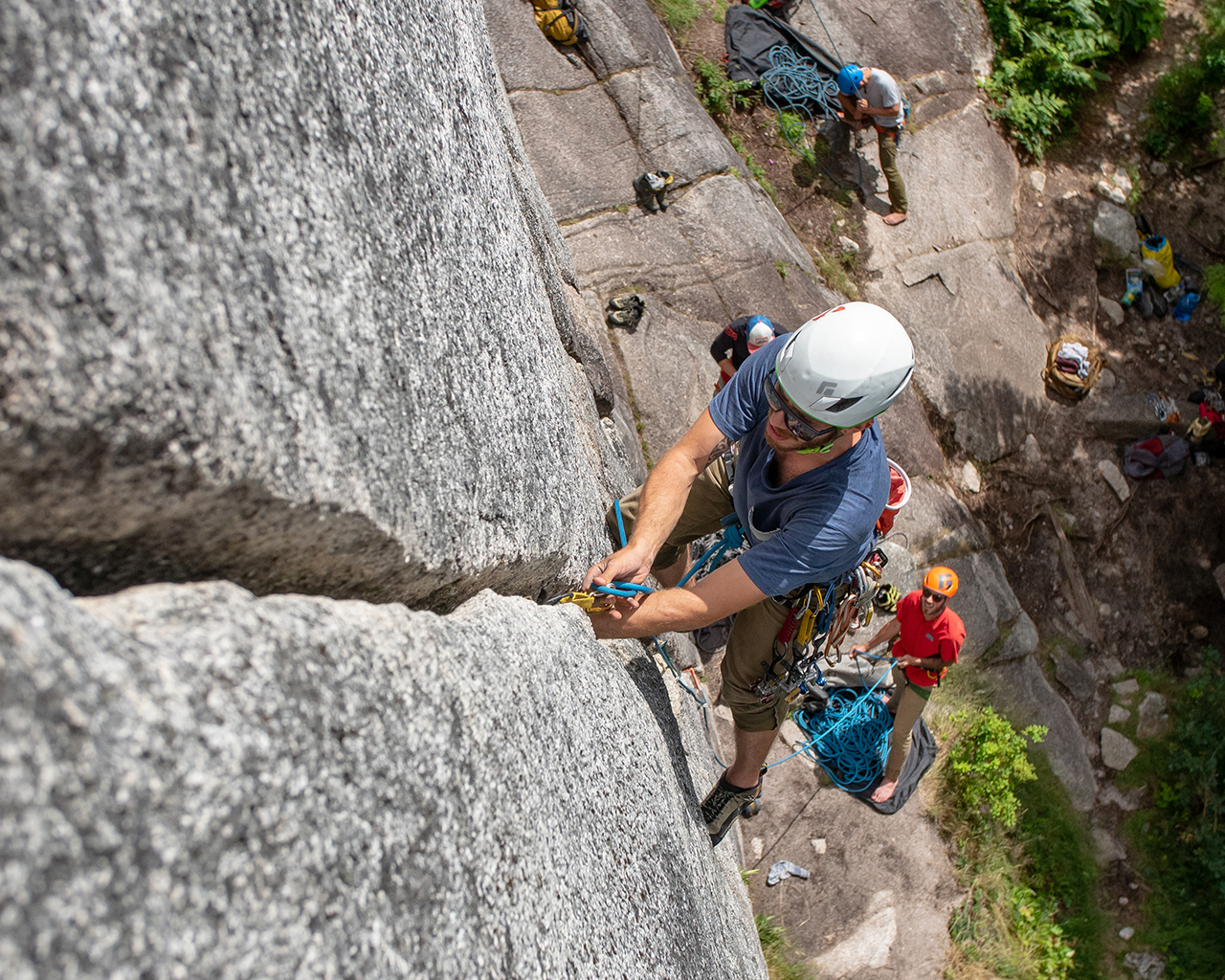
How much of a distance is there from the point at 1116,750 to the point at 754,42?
946cm

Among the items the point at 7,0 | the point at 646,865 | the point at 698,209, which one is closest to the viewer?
the point at 7,0

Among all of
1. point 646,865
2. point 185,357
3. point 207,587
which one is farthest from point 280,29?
point 646,865

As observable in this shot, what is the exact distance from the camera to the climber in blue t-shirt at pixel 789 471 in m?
2.94

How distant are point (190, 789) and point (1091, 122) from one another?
623 inches

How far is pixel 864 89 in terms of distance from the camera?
10.4 meters

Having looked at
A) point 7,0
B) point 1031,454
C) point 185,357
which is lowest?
point 1031,454

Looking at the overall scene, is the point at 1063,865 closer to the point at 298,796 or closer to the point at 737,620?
the point at 737,620

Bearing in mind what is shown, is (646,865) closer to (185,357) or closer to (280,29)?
(185,357)

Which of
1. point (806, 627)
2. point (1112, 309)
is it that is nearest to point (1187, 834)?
point (1112, 309)

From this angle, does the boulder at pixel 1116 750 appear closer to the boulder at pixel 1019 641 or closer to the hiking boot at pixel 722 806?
the boulder at pixel 1019 641

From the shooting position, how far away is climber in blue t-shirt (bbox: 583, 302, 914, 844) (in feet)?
9.63

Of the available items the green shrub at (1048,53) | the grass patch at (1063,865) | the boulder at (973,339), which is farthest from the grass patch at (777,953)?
the green shrub at (1048,53)

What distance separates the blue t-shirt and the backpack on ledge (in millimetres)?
6222

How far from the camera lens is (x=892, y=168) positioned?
10477 millimetres
